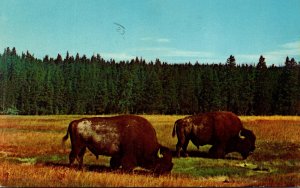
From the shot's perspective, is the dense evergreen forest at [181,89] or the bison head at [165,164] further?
the dense evergreen forest at [181,89]

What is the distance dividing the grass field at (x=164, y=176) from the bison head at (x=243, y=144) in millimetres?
422

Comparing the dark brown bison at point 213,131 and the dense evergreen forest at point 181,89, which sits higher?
the dense evergreen forest at point 181,89

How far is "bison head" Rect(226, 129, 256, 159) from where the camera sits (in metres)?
27.0

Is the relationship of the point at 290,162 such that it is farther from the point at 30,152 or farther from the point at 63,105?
the point at 63,105

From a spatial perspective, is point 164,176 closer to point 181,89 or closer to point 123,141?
point 123,141

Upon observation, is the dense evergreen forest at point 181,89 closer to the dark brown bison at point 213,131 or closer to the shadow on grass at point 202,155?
the dark brown bison at point 213,131

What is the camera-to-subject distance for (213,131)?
28141 millimetres

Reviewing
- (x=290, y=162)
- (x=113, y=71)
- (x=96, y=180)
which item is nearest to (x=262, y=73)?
(x=290, y=162)

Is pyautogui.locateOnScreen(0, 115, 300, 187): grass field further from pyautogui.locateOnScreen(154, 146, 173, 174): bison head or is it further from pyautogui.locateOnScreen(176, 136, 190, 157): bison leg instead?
pyautogui.locateOnScreen(176, 136, 190, 157): bison leg

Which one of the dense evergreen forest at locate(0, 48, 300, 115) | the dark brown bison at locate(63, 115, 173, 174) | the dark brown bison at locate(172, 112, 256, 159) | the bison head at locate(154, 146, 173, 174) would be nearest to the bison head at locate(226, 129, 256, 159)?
the dark brown bison at locate(172, 112, 256, 159)

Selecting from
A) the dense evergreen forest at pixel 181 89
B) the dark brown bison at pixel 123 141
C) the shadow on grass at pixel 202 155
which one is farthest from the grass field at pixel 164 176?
the dense evergreen forest at pixel 181 89

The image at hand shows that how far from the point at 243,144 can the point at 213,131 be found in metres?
1.73

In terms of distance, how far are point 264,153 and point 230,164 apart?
3423 mm

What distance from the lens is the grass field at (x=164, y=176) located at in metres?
17.2
